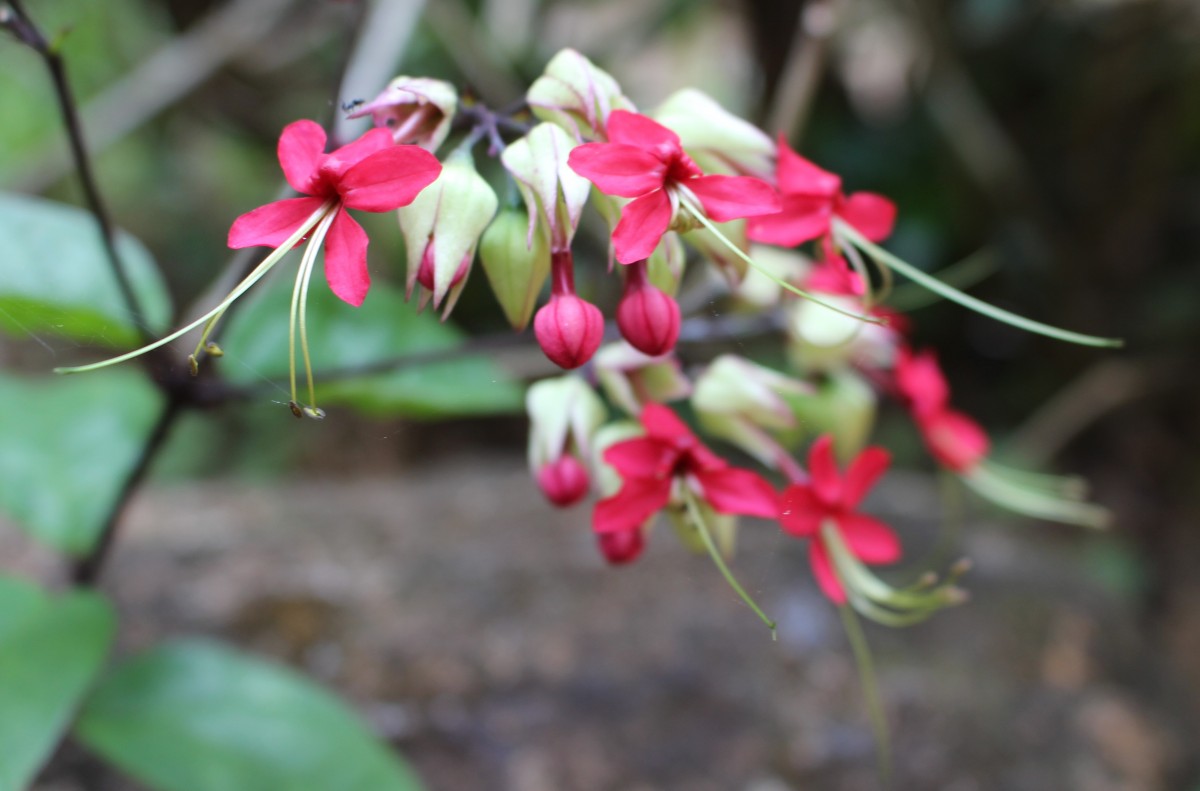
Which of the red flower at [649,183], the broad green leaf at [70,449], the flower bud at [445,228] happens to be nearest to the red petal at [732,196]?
the red flower at [649,183]

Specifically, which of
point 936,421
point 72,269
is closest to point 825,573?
point 936,421

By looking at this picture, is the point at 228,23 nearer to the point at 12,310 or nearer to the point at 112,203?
the point at 112,203

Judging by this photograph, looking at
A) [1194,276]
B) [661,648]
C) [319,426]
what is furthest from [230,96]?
[1194,276]

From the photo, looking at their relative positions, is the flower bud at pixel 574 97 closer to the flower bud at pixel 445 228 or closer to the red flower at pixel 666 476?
the flower bud at pixel 445 228

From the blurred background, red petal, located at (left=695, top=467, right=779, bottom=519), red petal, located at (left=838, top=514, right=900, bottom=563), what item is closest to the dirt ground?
the blurred background

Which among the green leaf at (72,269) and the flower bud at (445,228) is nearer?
the flower bud at (445,228)

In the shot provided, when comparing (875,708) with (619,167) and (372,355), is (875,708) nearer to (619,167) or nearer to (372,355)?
(372,355)
